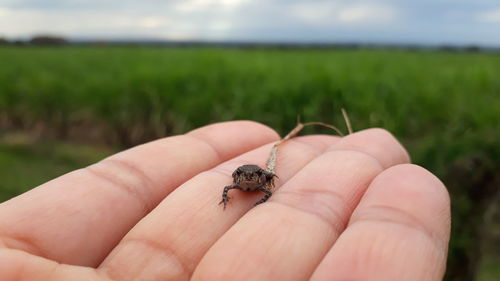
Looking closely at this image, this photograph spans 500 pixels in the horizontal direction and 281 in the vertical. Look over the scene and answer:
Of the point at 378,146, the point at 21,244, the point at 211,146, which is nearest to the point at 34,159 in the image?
the point at 211,146

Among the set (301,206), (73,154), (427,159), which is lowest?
(73,154)

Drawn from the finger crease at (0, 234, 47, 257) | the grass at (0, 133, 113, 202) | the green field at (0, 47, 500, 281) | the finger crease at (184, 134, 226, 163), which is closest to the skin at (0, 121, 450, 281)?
the finger crease at (0, 234, 47, 257)

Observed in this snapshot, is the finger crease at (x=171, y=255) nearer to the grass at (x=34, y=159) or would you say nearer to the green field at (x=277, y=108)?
the green field at (x=277, y=108)

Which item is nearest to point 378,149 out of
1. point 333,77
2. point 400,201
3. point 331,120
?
point 400,201

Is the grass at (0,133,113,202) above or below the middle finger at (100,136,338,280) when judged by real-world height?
below

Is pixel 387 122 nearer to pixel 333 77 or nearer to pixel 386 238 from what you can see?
pixel 333 77

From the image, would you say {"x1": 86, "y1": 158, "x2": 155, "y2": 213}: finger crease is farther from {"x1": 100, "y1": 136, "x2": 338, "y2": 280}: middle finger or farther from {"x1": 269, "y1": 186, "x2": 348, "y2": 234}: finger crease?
{"x1": 269, "y1": 186, "x2": 348, "y2": 234}: finger crease

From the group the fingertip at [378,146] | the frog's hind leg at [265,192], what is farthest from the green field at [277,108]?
the frog's hind leg at [265,192]
